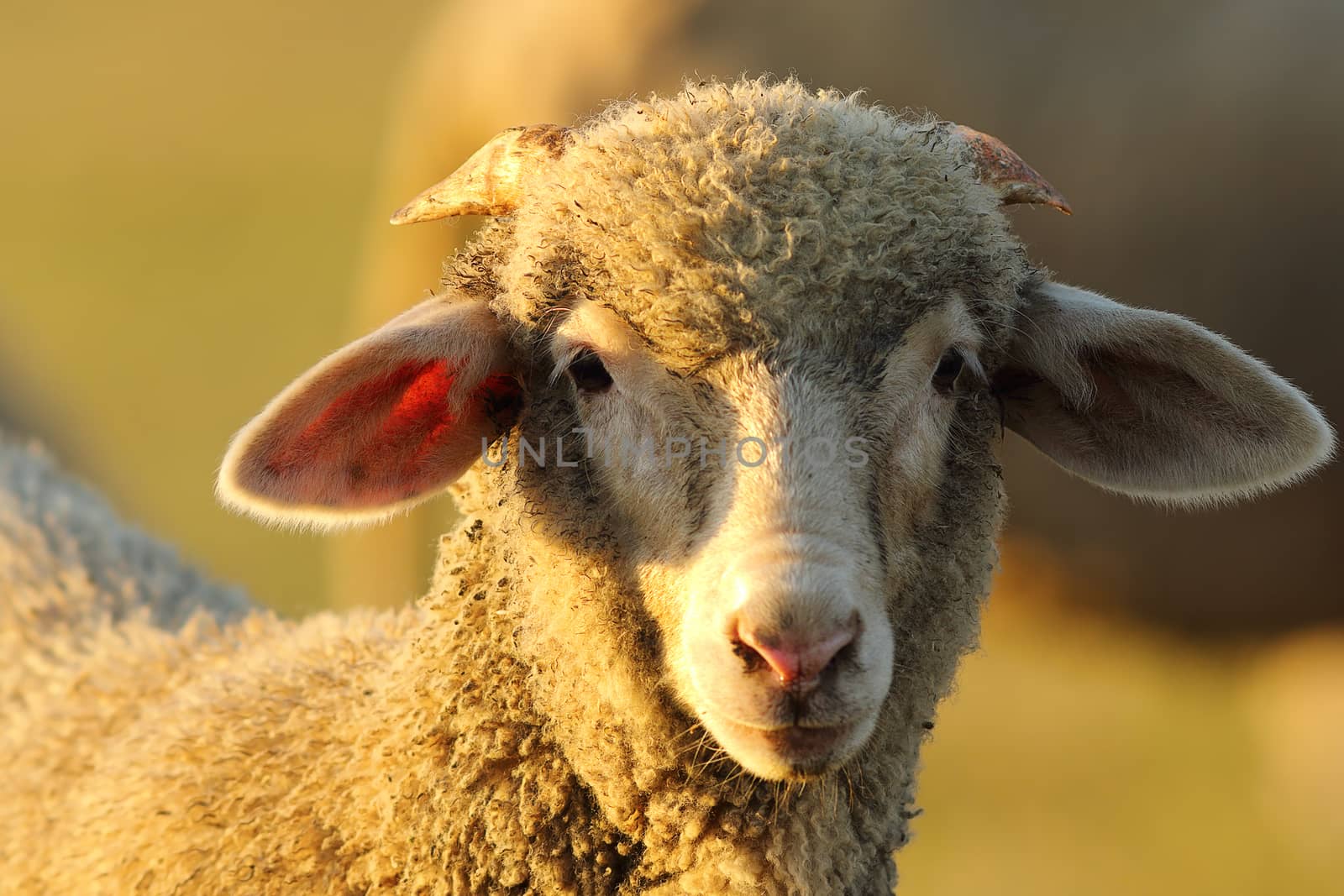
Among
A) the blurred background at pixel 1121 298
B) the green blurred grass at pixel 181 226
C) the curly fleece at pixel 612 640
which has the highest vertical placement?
the curly fleece at pixel 612 640

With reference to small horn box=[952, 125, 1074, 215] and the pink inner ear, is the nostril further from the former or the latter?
small horn box=[952, 125, 1074, 215]

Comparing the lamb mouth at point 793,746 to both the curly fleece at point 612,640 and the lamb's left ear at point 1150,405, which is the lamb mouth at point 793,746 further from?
the lamb's left ear at point 1150,405

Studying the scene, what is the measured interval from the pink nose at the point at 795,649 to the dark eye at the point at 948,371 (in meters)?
0.62

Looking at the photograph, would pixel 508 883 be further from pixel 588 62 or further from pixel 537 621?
pixel 588 62

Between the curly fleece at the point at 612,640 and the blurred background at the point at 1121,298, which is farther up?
the curly fleece at the point at 612,640

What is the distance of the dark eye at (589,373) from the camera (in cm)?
228

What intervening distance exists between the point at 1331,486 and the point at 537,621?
526cm

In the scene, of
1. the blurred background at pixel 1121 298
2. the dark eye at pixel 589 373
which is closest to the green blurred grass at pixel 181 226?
the dark eye at pixel 589 373

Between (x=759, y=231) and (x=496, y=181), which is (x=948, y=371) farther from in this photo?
(x=496, y=181)

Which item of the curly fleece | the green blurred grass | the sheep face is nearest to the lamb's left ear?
the sheep face

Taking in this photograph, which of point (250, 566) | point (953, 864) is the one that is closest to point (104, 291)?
point (250, 566)

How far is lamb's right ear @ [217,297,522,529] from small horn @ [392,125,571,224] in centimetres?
17

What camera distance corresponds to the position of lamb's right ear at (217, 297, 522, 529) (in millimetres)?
2299

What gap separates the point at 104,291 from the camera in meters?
20.3
